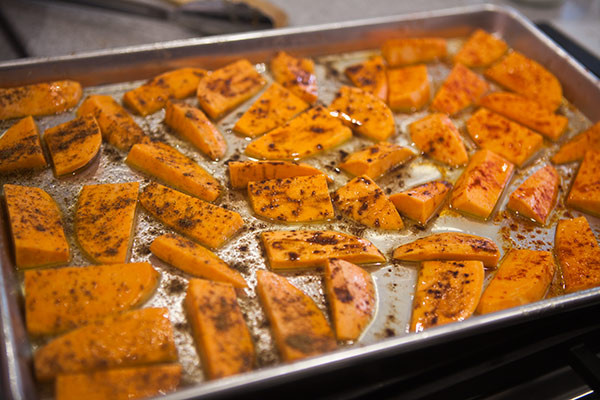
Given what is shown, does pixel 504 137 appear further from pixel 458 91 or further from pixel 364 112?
pixel 364 112

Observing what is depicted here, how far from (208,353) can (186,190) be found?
71 cm

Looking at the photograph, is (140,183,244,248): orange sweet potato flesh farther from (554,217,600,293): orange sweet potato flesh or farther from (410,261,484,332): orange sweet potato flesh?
(554,217,600,293): orange sweet potato flesh

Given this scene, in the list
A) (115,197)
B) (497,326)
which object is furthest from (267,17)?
(497,326)

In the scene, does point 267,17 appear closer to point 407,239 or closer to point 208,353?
point 407,239

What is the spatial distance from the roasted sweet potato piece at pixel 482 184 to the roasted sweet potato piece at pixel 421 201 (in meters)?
0.07

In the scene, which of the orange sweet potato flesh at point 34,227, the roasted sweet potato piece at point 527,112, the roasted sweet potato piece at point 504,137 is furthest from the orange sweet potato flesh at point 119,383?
the roasted sweet potato piece at point 527,112

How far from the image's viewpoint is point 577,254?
176 centimetres

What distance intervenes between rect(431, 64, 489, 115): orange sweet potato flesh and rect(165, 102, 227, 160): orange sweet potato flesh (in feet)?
3.31

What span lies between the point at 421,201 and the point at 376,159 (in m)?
0.27

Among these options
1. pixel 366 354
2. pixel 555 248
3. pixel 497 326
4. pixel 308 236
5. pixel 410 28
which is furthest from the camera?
pixel 410 28

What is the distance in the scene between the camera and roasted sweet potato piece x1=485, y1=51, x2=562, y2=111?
2.41 m

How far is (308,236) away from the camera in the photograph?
1714 mm

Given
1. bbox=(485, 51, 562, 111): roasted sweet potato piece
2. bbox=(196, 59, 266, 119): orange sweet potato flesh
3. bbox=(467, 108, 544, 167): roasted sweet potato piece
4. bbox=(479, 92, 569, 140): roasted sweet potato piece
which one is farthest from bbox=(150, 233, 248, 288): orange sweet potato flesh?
bbox=(485, 51, 562, 111): roasted sweet potato piece

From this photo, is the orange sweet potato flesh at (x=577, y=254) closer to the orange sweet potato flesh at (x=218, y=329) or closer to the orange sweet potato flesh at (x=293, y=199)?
the orange sweet potato flesh at (x=293, y=199)
